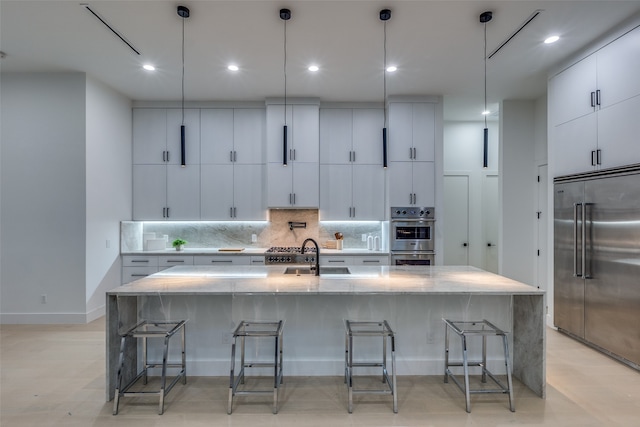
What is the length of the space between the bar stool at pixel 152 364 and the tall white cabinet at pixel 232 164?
272 centimetres

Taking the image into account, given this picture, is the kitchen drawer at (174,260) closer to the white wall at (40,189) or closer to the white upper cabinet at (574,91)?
the white wall at (40,189)

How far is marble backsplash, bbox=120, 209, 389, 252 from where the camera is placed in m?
5.67

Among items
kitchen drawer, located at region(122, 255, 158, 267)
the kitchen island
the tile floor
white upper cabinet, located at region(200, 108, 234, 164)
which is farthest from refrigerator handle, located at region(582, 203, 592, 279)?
kitchen drawer, located at region(122, 255, 158, 267)

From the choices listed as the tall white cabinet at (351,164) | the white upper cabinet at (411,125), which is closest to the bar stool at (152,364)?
the tall white cabinet at (351,164)

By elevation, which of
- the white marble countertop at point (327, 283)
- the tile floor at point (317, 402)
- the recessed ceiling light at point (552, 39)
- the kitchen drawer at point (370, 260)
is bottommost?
the tile floor at point (317, 402)

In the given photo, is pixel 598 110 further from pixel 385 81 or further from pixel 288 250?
pixel 288 250

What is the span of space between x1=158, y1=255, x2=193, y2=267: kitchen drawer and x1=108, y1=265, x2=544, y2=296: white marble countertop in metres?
1.69

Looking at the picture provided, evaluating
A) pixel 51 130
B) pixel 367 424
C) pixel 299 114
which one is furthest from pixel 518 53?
pixel 51 130

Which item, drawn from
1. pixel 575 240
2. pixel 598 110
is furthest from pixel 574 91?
pixel 575 240

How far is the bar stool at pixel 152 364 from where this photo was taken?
2447 mm

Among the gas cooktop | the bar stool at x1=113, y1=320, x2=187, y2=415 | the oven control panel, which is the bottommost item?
the bar stool at x1=113, y1=320, x2=187, y2=415

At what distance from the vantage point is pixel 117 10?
2969mm

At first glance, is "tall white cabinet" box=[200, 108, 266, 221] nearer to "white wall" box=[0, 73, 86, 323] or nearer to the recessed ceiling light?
"white wall" box=[0, 73, 86, 323]

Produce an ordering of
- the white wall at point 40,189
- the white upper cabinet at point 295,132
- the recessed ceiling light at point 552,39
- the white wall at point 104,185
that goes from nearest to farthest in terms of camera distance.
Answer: the recessed ceiling light at point 552,39 < the white wall at point 40,189 < the white wall at point 104,185 < the white upper cabinet at point 295,132
